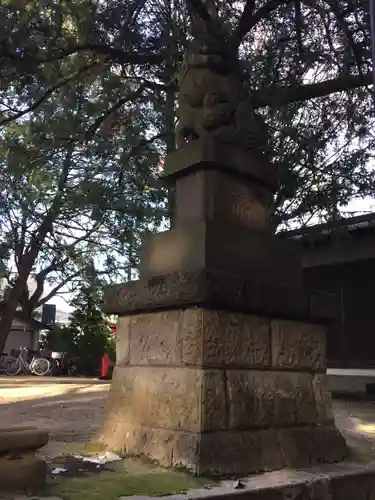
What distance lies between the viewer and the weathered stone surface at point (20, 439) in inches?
116

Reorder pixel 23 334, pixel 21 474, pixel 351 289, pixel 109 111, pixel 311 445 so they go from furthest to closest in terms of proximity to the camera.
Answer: pixel 23 334 → pixel 351 289 → pixel 109 111 → pixel 311 445 → pixel 21 474

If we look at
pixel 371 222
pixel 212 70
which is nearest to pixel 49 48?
pixel 212 70

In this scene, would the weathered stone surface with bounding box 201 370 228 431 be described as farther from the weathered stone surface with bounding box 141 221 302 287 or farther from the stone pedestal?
the weathered stone surface with bounding box 141 221 302 287

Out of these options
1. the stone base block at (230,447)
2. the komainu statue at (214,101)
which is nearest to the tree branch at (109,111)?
the komainu statue at (214,101)

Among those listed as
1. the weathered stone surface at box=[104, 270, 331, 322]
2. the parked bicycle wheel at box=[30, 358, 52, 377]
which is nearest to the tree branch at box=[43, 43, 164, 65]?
the weathered stone surface at box=[104, 270, 331, 322]

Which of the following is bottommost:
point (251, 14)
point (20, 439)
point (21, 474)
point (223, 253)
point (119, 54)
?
point (21, 474)

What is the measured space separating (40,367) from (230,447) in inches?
799

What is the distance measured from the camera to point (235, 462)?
3652 millimetres

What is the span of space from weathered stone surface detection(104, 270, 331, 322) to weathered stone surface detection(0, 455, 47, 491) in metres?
1.36

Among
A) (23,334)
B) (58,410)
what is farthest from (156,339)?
(23,334)

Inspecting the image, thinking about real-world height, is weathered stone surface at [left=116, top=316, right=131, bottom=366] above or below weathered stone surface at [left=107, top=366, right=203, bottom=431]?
above

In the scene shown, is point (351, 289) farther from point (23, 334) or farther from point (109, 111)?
point (23, 334)

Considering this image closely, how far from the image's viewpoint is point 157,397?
3.93 metres

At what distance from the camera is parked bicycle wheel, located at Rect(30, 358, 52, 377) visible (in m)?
22.5
